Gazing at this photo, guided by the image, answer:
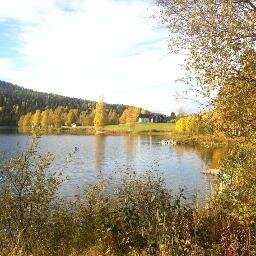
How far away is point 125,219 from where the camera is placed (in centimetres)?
1122

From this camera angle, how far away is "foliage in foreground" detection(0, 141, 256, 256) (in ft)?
34.1

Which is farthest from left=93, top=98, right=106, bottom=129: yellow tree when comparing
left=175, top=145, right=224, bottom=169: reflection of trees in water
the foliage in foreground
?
the foliage in foreground

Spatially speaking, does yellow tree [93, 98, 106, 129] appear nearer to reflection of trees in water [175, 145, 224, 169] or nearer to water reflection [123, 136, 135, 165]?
water reflection [123, 136, 135, 165]

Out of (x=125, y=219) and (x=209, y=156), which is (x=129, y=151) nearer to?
(x=209, y=156)

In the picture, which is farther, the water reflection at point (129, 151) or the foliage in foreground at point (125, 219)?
the water reflection at point (129, 151)

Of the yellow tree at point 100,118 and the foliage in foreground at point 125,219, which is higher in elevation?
the yellow tree at point 100,118

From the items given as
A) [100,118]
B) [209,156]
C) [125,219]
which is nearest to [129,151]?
[209,156]

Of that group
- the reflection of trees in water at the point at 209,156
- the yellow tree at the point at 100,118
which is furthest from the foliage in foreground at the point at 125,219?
the yellow tree at the point at 100,118

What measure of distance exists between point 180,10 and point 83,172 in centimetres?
3558

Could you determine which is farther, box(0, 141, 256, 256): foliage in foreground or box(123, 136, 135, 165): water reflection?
box(123, 136, 135, 165): water reflection

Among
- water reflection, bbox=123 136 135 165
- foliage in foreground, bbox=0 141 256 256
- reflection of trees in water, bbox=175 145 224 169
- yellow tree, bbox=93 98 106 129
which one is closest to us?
foliage in foreground, bbox=0 141 256 256

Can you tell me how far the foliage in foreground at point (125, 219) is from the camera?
10381 mm

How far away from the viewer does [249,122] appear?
10.4 meters

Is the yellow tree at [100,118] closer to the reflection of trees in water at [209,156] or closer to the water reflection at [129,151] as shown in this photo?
the water reflection at [129,151]
